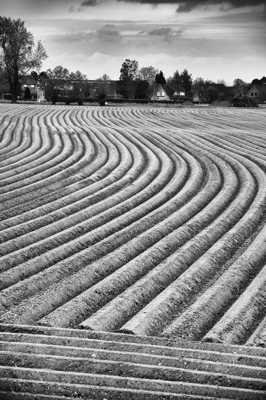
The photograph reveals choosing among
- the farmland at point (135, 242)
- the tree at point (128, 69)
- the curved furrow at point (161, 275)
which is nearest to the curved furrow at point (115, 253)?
the farmland at point (135, 242)

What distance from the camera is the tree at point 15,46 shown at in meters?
71.5

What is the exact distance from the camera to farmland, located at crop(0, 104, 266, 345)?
9133 millimetres

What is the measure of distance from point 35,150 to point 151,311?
15195 millimetres

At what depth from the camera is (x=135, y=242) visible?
482 inches

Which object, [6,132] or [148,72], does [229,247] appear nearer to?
[6,132]

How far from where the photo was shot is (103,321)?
8836 mm

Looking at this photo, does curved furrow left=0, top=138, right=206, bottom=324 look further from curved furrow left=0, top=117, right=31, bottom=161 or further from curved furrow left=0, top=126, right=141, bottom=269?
curved furrow left=0, top=117, right=31, bottom=161

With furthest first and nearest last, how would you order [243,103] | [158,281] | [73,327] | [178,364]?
[243,103] < [158,281] < [73,327] < [178,364]

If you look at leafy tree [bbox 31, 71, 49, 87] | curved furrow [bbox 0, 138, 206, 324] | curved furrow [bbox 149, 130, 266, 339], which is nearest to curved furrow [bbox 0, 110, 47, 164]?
curved furrow [bbox 0, 138, 206, 324]

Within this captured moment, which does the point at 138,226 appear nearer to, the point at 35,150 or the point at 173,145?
the point at 35,150

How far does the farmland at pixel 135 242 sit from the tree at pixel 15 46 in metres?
51.2

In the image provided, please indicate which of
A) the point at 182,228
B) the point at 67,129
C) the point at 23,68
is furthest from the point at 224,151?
the point at 23,68

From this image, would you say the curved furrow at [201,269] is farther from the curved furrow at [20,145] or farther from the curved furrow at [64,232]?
the curved furrow at [20,145]

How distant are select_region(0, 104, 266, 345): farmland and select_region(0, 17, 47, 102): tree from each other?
2016 inches
